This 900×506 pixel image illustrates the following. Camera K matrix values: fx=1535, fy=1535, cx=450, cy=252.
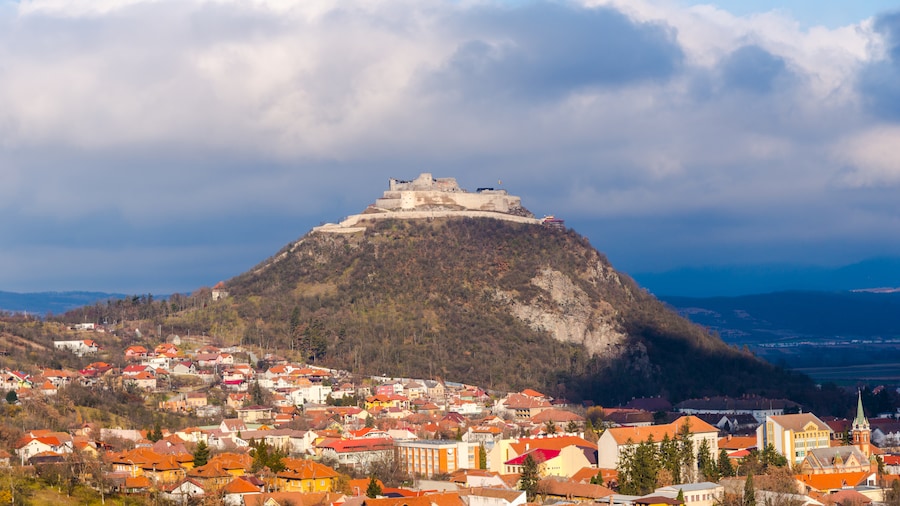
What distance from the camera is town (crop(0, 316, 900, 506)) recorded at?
71.9 meters

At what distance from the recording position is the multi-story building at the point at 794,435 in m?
89.4

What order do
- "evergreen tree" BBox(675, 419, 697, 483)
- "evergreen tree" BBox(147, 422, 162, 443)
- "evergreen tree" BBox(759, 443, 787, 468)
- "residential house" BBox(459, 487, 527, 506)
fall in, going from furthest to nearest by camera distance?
"evergreen tree" BBox(147, 422, 162, 443)
"evergreen tree" BBox(759, 443, 787, 468)
"evergreen tree" BBox(675, 419, 697, 483)
"residential house" BBox(459, 487, 527, 506)

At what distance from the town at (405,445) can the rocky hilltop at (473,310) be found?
7.58 meters

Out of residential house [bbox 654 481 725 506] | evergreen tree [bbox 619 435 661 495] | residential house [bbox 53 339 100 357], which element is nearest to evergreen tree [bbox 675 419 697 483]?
evergreen tree [bbox 619 435 661 495]

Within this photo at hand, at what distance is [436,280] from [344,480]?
229 feet

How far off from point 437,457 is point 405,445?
3149 millimetres

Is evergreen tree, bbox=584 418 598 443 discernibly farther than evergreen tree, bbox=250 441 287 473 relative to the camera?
Yes

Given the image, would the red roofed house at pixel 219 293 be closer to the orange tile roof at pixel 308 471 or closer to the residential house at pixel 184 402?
the residential house at pixel 184 402

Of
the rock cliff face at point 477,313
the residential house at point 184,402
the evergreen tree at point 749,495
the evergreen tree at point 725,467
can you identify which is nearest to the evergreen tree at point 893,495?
the evergreen tree at point 749,495

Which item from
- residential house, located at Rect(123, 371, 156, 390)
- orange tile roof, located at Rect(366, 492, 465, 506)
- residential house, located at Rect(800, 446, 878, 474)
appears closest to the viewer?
orange tile roof, located at Rect(366, 492, 465, 506)

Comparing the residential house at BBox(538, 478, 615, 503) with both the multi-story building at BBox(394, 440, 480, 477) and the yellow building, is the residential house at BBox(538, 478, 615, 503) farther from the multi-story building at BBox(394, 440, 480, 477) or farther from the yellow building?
the multi-story building at BBox(394, 440, 480, 477)

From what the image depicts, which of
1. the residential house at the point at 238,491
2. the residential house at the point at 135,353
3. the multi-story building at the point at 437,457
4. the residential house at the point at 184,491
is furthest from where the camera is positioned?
the residential house at the point at 135,353

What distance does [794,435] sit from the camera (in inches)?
3561

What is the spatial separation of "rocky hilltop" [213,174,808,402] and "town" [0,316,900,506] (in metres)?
7.58
